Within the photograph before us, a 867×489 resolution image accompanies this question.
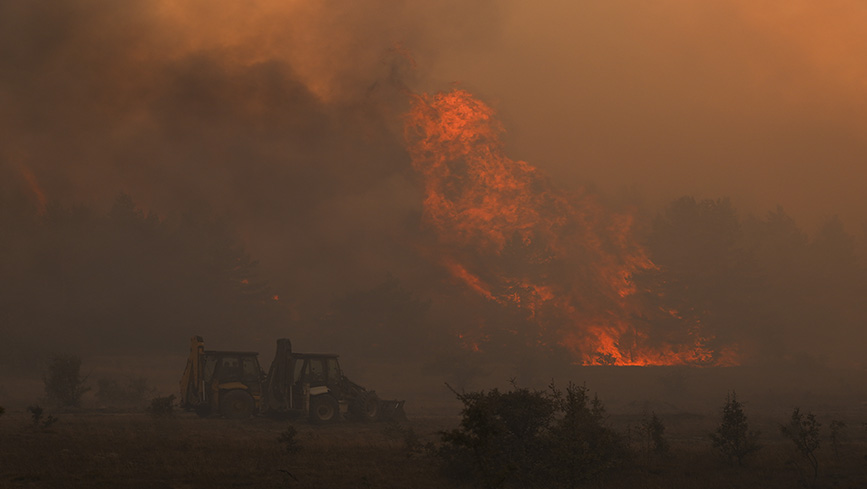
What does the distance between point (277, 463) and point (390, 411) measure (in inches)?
606

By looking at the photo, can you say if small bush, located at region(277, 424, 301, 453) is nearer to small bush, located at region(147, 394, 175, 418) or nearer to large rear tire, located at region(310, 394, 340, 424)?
large rear tire, located at region(310, 394, 340, 424)

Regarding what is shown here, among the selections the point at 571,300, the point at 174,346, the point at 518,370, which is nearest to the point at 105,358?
the point at 174,346

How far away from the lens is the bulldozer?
31.2 m

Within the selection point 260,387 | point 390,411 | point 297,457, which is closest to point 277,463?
point 297,457

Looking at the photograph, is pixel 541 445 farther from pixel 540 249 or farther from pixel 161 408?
pixel 540 249

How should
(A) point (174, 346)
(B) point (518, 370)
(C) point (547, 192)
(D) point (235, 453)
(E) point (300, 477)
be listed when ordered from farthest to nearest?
(C) point (547, 192) < (A) point (174, 346) < (B) point (518, 370) < (D) point (235, 453) < (E) point (300, 477)

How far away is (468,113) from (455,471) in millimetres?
71581

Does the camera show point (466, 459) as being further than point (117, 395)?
No

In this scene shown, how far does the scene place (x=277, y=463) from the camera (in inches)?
744

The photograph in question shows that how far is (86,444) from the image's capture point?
67.7 ft

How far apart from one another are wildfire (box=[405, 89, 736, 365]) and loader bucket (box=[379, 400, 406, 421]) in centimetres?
4957

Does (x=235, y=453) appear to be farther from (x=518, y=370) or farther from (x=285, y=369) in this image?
(x=518, y=370)

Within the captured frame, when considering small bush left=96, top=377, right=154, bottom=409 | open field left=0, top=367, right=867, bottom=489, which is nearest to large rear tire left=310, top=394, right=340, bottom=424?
open field left=0, top=367, right=867, bottom=489

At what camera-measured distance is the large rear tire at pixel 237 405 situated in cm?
3116
